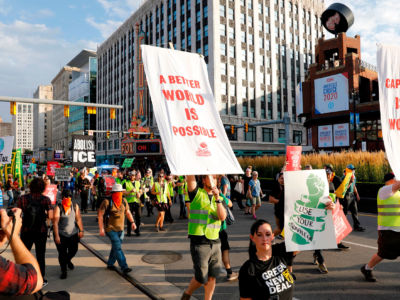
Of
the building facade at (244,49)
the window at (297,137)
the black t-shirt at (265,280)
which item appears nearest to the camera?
the black t-shirt at (265,280)

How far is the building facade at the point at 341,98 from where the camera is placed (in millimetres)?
32406

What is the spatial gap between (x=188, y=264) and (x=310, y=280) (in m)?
2.44

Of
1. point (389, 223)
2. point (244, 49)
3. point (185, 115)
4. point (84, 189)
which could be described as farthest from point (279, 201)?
point (244, 49)

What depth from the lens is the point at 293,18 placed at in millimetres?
52812

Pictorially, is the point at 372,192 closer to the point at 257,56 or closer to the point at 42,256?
the point at 42,256

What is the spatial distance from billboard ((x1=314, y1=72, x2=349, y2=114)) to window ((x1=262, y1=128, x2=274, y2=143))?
14010 mm

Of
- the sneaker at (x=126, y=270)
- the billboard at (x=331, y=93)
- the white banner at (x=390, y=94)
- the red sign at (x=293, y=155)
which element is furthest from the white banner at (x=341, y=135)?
the sneaker at (x=126, y=270)

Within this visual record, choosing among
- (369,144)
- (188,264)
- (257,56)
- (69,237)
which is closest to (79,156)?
(69,237)

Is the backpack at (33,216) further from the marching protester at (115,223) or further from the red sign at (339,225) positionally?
the red sign at (339,225)

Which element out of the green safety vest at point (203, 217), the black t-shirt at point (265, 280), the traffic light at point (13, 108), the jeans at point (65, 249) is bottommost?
the jeans at point (65, 249)

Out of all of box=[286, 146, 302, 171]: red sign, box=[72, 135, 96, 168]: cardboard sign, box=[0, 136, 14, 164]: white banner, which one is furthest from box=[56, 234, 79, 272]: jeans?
box=[0, 136, 14, 164]: white banner

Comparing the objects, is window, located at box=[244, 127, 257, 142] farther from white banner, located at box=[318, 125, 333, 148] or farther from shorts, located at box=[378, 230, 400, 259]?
shorts, located at box=[378, 230, 400, 259]

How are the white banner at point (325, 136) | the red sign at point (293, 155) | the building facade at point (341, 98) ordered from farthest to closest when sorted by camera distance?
the white banner at point (325, 136), the building facade at point (341, 98), the red sign at point (293, 155)

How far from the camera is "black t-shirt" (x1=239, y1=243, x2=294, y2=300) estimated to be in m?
2.41
